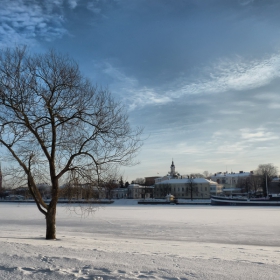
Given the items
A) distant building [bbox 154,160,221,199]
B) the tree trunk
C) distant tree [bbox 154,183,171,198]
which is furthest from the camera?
distant building [bbox 154,160,221,199]

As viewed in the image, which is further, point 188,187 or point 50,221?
point 188,187

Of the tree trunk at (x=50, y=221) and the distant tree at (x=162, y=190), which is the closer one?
the tree trunk at (x=50, y=221)

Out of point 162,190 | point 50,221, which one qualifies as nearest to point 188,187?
point 162,190

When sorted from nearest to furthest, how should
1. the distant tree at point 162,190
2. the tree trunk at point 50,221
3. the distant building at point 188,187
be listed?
the tree trunk at point 50,221
the distant tree at point 162,190
the distant building at point 188,187

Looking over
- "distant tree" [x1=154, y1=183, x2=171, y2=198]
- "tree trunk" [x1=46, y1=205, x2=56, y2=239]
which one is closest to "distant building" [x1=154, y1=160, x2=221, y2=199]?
"distant tree" [x1=154, y1=183, x2=171, y2=198]

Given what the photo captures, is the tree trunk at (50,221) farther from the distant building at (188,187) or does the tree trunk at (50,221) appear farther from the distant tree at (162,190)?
the distant building at (188,187)

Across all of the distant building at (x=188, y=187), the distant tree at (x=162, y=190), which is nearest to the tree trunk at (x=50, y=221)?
the distant tree at (x=162, y=190)

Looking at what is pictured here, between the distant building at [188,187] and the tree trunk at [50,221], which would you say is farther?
the distant building at [188,187]

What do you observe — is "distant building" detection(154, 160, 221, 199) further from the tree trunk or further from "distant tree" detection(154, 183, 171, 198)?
the tree trunk

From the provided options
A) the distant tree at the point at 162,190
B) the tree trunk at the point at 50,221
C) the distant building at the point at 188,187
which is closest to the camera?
the tree trunk at the point at 50,221

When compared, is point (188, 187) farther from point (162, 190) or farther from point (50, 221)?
point (50, 221)

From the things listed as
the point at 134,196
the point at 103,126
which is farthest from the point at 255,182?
the point at 103,126

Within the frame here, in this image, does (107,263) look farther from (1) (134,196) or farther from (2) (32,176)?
(1) (134,196)

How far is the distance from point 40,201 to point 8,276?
9275mm
